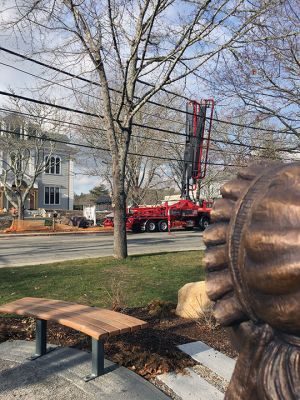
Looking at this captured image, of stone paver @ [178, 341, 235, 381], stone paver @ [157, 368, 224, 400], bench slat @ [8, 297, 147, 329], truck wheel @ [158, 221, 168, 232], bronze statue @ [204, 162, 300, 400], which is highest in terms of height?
bronze statue @ [204, 162, 300, 400]

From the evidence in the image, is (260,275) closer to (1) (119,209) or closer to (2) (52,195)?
(1) (119,209)

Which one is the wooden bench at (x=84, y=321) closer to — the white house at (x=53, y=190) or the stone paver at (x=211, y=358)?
the stone paver at (x=211, y=358)

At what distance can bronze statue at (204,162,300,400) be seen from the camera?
3.74ft

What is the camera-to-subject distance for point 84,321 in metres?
3.74

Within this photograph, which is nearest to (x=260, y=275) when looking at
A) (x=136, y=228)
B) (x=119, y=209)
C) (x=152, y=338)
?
(x=152, y=338)

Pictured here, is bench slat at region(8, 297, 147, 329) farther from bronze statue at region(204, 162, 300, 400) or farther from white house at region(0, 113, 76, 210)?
white house at region(0, 113, 76, 210)

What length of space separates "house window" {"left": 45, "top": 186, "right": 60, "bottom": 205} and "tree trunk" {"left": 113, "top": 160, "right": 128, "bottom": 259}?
1484 inches

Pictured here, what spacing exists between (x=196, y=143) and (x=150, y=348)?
1476 centimetres

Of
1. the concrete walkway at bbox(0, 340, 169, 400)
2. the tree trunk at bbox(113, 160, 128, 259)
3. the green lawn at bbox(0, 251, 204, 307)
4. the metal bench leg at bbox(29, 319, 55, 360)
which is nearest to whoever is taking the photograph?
the concrete walkway at bbox(0, 340, 169, 400)

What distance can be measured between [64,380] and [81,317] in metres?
0.53

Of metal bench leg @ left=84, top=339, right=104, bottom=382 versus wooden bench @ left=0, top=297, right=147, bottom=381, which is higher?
wooden bench @ left=0, top=297, right=147, bottom=381

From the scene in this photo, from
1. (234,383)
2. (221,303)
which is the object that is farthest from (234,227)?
(234,383)

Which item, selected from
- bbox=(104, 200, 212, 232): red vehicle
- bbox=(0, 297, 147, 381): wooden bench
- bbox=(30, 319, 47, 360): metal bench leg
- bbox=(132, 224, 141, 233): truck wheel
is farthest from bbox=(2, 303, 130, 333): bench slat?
bbox=(132, 224, 141, 233): truck wheel

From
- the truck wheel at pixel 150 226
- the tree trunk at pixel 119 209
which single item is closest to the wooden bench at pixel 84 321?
the tree trunk at pixel 119 209
